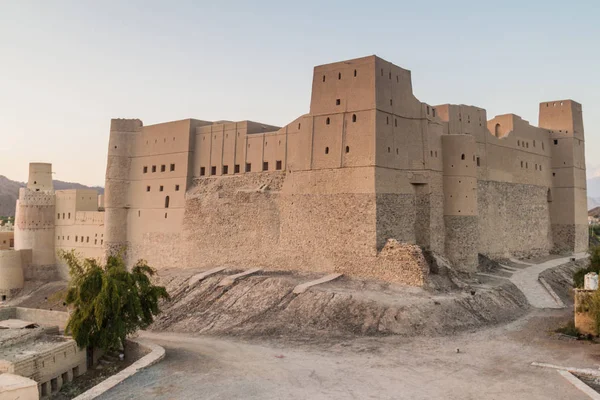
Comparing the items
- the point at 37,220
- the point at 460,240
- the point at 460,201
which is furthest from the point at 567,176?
the point at 37,220

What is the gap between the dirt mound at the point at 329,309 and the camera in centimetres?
2083

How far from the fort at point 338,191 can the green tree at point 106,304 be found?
983cm

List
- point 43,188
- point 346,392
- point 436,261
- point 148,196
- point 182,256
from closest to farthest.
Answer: point 346,392 → point 436,261 → point 182,256 → point 148,196 → point 43,188

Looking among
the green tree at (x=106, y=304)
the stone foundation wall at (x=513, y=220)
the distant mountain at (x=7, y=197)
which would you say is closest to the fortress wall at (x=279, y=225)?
the green tree at (x=106, y=304)

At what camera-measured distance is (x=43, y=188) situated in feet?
136

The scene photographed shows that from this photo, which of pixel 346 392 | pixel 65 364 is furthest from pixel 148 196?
pixel 346 392

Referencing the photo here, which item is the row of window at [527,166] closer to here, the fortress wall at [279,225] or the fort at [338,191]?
the fort at [338,191]

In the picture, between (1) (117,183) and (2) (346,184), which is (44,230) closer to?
(1) (117,183)

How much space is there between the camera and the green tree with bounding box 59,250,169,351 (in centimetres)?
1827

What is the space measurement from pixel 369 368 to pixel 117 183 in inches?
1002

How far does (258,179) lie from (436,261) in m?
10.6

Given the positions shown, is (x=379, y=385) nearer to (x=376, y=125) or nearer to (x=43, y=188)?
(x=376, y=125)

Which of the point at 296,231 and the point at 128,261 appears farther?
the point at 128,261

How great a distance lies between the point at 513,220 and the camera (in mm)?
35906
